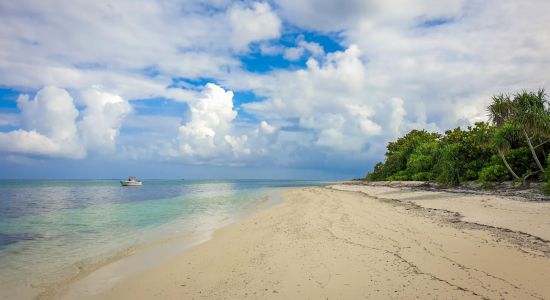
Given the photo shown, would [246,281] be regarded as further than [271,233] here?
No

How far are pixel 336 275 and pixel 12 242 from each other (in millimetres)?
15228

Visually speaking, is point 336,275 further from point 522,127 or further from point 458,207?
point 522,127

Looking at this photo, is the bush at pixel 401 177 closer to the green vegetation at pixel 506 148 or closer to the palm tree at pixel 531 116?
the green vegetation at pixel 506 148

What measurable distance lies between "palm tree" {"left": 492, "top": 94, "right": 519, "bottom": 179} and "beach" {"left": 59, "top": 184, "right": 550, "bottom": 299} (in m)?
14.1

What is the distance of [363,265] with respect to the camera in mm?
7469

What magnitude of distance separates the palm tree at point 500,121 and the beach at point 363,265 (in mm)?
14105

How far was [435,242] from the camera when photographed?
30.3 ft

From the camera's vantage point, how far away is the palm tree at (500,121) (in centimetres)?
2425

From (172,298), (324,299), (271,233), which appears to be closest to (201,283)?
(172,298)

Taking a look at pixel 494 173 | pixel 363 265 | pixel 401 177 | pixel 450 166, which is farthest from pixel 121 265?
pixel 401 177

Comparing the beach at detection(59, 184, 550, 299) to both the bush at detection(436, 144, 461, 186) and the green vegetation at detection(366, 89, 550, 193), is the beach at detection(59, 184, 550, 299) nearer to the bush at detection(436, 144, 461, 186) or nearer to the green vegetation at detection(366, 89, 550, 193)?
the green vegetation at detection(366, 89, 550, 193)

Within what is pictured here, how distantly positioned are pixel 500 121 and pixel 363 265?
24.9 metres

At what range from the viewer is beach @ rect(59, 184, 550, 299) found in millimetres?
6008

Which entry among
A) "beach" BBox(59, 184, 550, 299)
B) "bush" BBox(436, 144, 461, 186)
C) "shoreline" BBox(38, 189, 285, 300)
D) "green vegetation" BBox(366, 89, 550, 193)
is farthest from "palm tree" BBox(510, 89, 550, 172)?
"shoreline" BBox(38, 189, 285, 300)
